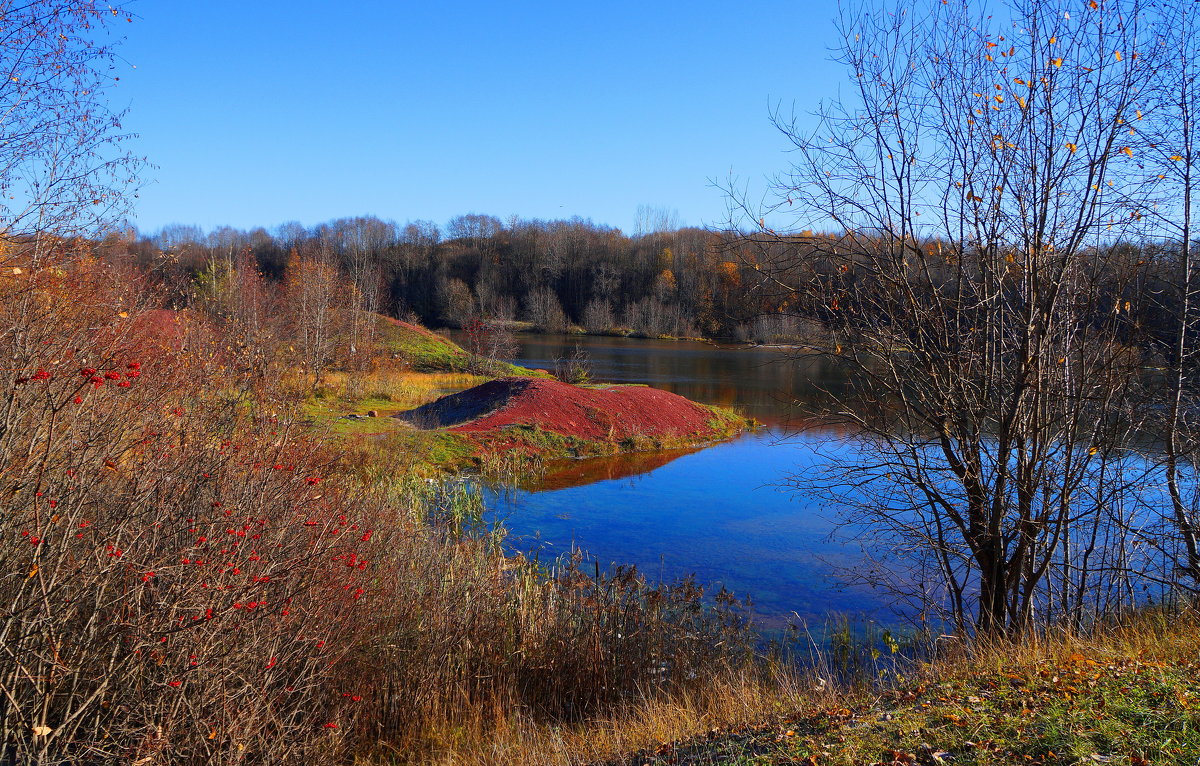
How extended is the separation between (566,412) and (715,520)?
838cm

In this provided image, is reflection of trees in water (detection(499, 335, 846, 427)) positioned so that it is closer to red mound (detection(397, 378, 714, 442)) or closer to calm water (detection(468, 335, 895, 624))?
calm water (detection(468, 335, 895, 624))

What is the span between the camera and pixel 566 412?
21.1 metres

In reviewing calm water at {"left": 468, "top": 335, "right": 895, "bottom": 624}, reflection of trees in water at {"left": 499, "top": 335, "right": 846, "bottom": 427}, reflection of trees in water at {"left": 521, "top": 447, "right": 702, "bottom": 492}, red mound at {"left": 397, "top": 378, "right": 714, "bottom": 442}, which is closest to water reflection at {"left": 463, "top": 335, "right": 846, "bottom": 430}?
reflection of trees in water at {"left": 499, "top": 335, "right": 846, "bottom": 427}

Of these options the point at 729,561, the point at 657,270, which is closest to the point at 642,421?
the point at 729,561

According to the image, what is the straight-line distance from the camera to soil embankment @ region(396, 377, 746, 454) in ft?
63.9

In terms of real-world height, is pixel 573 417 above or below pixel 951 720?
below

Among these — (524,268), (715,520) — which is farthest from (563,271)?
(715,520)

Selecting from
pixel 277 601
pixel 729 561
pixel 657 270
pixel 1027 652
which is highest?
pixel 657 270

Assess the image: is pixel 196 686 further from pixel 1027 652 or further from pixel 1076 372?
pixel 1076 372

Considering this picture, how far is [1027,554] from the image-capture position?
6051 millimetres

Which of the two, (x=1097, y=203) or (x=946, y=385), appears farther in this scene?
(x=946, y=385)

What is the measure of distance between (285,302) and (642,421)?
17387mm

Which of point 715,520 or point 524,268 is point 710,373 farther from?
point 524,268

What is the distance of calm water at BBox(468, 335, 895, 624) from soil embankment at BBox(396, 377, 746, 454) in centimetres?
110
